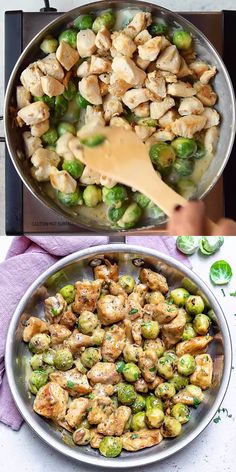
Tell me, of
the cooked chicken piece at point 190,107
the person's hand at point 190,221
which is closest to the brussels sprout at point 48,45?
the cooked chicken piece at point 190,107

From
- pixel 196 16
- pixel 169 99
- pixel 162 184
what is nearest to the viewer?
pixel 162 184

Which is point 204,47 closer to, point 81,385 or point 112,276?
point 112,276

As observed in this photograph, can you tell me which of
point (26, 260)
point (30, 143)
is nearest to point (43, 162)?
point (30, 143)

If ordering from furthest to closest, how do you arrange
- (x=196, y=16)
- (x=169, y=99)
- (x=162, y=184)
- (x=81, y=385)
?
(x=81, y=385) → (x=196, y=16) → (x=169, y=99) → (x=162, y=184)

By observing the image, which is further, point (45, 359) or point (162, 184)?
point (45, 359)

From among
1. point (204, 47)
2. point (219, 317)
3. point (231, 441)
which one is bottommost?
point (231, 441)

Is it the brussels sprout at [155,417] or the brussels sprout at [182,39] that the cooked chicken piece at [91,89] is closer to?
the brussels sprout at [182,39]

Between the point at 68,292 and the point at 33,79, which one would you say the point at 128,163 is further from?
the point at 68,292

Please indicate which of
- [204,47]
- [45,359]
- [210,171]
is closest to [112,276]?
[45,359]
